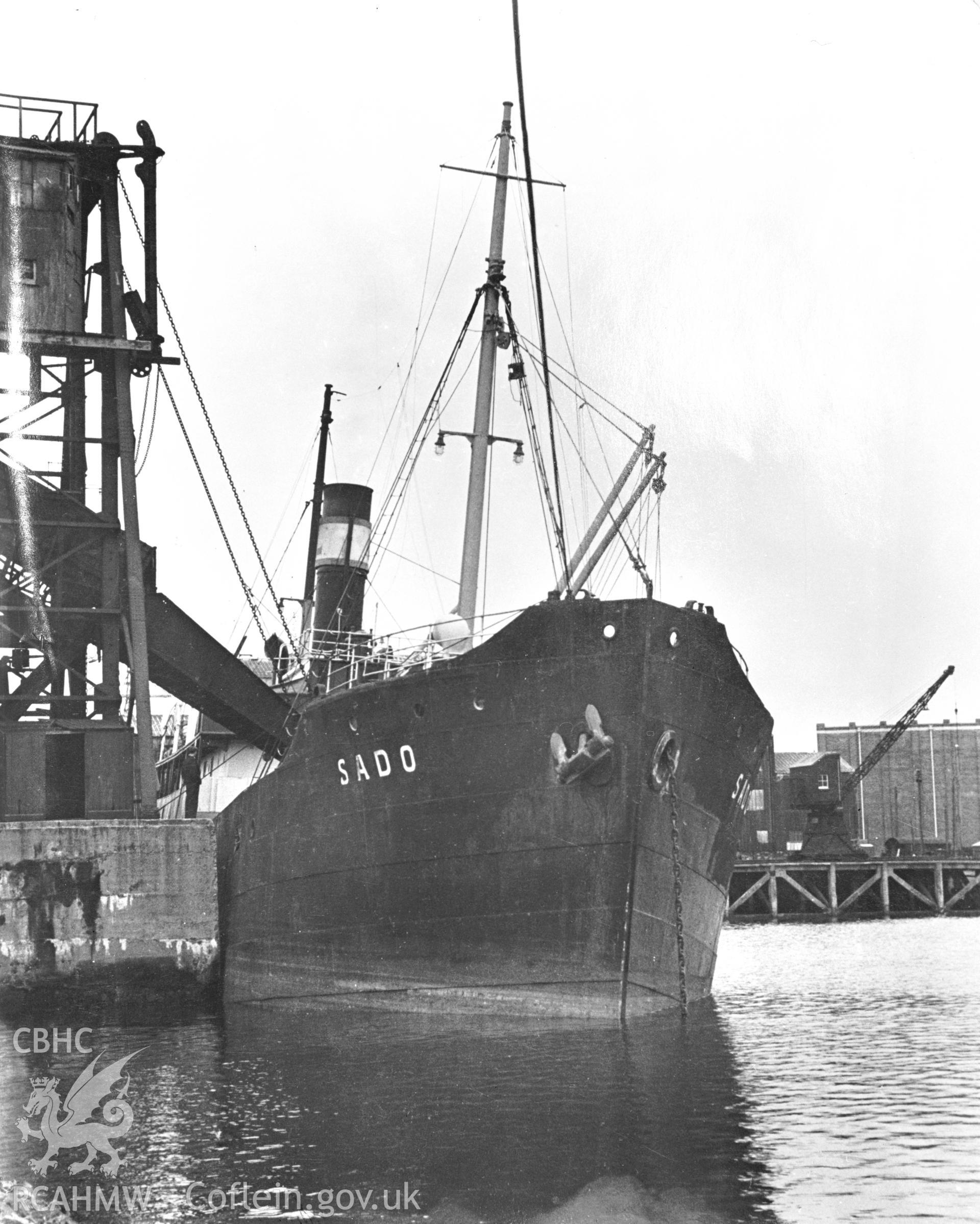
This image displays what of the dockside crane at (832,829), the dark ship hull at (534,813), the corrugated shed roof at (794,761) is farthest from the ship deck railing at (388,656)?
the corrugated shed roof at (794,761)

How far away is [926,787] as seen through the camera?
81125 mm

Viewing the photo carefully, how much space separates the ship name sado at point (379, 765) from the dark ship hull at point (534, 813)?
3 centimetres

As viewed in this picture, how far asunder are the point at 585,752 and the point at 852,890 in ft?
149

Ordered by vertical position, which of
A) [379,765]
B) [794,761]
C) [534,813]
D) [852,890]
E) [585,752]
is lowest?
[852,890]

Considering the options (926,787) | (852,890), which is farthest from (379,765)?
(926,787)

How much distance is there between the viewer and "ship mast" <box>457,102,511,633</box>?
23844mm

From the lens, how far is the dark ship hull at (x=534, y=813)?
1714 cm

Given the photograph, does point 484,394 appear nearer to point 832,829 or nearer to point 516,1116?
point 516,1116

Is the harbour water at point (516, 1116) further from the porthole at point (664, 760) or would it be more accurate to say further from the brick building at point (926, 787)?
the brick building at point (926, 787)

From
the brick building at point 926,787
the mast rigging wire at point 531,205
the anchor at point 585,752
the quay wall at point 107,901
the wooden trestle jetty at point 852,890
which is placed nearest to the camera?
the mast rigging wire at point 531,205

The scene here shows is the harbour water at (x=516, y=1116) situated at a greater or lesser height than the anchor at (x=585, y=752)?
lesser

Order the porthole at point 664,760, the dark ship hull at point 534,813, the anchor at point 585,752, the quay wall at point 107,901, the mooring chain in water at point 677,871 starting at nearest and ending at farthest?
the anchor at point 585,752 → the dark ship hull at point 534,813 → the porthole at point 664,760 → the mooring chain in water at point 677,871 → the quay wall at point 107,901

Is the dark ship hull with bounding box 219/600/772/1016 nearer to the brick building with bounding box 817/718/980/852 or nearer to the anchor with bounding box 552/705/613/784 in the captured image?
the anchor with bounding box 552/705/613/784

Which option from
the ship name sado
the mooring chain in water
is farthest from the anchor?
the ship name sado
